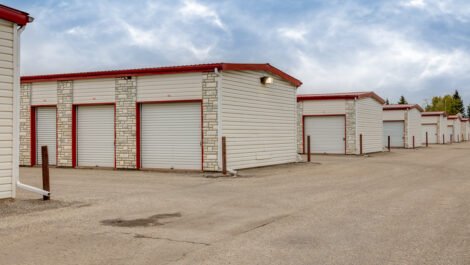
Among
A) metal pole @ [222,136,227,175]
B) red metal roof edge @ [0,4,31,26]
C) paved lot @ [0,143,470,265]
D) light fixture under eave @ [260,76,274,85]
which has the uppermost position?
red metal roof edge @ [0,4,31,26]

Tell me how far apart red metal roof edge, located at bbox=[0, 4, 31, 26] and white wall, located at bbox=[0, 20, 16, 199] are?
148mm

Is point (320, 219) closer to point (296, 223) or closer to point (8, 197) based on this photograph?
point (296, 223)

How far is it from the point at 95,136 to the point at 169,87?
4.24 m

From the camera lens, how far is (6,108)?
10.9m

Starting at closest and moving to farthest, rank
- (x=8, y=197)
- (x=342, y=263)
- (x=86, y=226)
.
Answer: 1. (x=342, y=263)
2. (x=86, y=226)
3. (x=8, y=197)

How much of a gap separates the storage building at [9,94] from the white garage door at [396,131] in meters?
35.3

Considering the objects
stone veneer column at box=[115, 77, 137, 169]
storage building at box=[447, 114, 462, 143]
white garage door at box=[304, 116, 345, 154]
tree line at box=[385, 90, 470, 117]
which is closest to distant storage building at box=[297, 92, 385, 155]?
white garage door at box=[304, 116, 345, 154]

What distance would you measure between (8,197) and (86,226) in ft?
12.4

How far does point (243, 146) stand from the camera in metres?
18.7

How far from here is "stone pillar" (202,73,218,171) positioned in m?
17.3

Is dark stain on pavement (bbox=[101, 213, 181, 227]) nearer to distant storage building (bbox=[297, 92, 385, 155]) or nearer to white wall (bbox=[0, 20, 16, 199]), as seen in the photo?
white wall (bbox=[0, 20, 16, 199])

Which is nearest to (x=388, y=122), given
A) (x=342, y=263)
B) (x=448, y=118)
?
(x=448, y=118)

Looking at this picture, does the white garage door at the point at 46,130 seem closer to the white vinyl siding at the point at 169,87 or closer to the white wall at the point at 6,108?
the white vinyl siding at the point at 169,87

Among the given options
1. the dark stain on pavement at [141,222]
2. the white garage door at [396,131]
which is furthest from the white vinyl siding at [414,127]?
the dark stain on pavement at [141,222]
